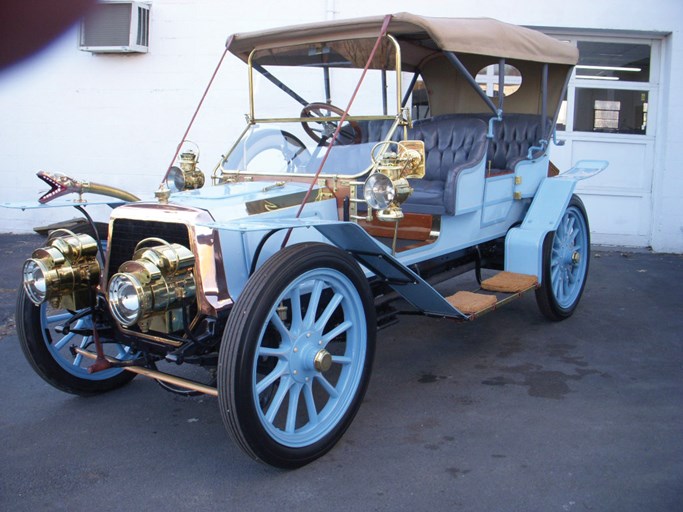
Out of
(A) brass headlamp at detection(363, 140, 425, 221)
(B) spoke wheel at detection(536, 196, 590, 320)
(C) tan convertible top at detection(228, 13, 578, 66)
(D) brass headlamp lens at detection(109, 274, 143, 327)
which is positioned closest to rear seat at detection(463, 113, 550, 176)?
(B) spoke wheel at detection(536, 196, 590, 320)

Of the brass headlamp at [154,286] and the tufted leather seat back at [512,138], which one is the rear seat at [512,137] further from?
the brass headlamp at [154,286]

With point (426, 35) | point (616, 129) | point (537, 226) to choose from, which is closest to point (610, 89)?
point (616, 129)

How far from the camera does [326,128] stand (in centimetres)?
451

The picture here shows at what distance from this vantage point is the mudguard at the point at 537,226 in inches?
183

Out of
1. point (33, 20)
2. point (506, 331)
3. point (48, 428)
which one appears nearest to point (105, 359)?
point (48, 428)

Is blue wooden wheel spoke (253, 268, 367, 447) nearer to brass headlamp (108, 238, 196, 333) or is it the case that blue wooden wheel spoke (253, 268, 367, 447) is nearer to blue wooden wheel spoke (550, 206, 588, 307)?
brass headlamp (108, 238, 196, 333)

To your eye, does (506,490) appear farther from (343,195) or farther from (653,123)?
(653,123)

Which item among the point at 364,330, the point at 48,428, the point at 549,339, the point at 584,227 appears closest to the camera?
the point at 364,330

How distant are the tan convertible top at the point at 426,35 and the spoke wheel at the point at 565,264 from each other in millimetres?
1208

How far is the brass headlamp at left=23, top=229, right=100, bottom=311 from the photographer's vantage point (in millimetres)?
3098

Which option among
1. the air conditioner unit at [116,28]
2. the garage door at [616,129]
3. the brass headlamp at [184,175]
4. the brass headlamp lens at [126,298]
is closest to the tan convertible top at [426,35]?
the brass headlamp at [184,175]

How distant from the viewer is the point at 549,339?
468 centimetres

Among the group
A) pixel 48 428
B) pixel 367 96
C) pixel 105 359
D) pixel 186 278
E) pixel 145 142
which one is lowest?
pixel 48 428

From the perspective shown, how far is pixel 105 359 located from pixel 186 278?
67cm
